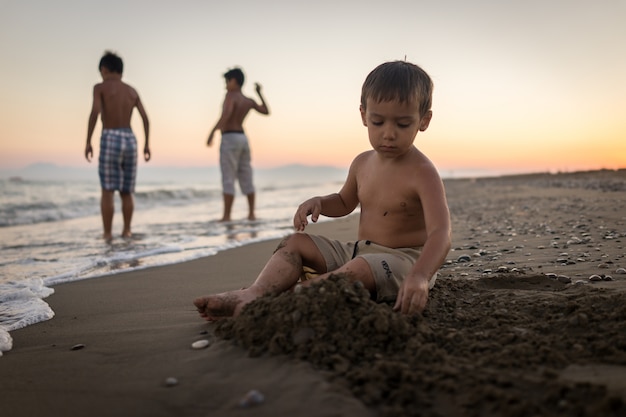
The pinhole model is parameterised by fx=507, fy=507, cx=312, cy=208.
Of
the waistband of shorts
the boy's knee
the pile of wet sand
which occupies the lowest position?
the pile of wet sand

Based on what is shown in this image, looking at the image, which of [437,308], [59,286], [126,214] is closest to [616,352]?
[437,308]

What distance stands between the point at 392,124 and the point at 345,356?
1.28 metres

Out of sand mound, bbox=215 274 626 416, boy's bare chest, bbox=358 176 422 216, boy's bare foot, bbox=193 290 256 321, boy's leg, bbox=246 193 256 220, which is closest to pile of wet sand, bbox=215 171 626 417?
sand mound, bbox=215 274 626 416

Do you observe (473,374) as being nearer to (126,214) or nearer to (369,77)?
(369,77)

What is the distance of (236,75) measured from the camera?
960cm

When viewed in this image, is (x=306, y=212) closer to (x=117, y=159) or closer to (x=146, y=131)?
(x=117, y=159)

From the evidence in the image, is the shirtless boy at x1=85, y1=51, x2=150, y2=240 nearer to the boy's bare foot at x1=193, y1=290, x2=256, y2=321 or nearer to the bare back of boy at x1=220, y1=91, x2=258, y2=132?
the bare back of boy at x1=220, y1=91, x2=258, y2=132

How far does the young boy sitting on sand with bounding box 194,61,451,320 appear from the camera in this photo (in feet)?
7.95

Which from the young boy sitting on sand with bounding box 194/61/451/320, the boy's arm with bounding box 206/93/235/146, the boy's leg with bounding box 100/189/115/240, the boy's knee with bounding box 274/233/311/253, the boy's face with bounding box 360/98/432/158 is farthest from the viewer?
the boy's arm with bounding box 206/93/235/146

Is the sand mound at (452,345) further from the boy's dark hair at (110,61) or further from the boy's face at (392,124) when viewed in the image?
the boy's dark hair at (110,61)

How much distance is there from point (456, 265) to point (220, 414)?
271 cm

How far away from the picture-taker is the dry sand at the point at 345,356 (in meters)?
1.49

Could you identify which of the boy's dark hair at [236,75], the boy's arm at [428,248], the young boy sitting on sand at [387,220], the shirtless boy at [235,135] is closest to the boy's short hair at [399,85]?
the young boy sitting on sand at [387,220]

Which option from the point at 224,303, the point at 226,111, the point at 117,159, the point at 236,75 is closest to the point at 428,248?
the point at 224,303
